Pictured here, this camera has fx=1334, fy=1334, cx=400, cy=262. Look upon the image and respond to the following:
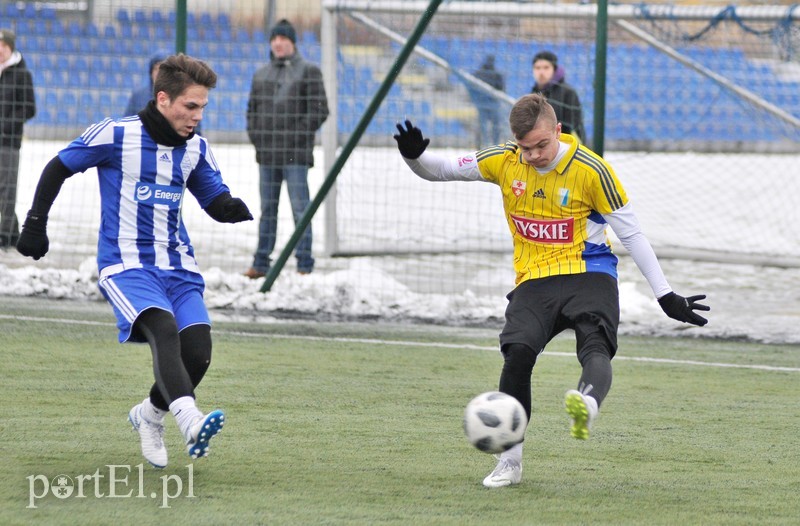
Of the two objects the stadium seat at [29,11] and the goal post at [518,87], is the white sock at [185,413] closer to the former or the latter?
the goal post at [518,87]

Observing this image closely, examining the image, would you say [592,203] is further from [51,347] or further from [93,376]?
[51,347]

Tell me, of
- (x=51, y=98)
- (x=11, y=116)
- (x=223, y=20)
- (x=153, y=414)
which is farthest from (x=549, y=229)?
(x=51, y=98)

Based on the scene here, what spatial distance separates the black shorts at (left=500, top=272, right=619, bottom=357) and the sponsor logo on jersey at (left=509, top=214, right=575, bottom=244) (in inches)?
6.0

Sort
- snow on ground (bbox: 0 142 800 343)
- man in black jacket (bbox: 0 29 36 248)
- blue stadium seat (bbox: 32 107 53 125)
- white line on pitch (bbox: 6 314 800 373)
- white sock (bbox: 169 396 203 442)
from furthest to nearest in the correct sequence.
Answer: blue stadium seat (bbox: 32 107 53 125)
man in black jacket (bbox: 0 29 36 248)
snow on ground (bbox: 0 142 800 343)
white line on pitch (bbox: 6 314 800 373)
white sock (bbox: 169 396 203 442)

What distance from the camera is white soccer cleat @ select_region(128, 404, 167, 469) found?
499 cm

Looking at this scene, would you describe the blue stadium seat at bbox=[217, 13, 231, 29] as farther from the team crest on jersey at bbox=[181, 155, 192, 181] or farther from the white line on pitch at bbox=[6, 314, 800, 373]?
the team crest on jersey at bbox=[181, 155, 192, 181]

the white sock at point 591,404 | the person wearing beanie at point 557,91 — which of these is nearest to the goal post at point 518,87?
the person wearing beanie at point 557,91

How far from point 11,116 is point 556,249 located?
712cm

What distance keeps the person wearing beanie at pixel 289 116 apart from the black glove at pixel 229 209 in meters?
4.98

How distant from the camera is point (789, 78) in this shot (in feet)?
40.2

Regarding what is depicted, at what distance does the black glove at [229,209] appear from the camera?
5273 mm

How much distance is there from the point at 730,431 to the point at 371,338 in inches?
124

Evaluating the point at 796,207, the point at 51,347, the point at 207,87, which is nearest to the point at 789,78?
the point at 796,207

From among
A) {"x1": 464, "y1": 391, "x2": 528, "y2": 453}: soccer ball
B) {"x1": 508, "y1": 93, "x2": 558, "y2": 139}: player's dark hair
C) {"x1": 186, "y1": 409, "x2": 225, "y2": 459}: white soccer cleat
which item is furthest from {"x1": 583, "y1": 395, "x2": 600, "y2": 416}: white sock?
{"x1": 186, "y1": 409, "x2": 225, "y2": 459}: white soccer cleat
